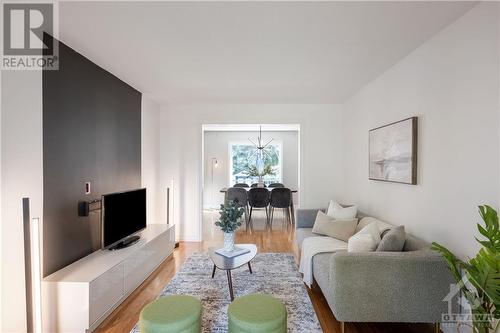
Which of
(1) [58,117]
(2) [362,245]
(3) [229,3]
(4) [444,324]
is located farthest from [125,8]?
(4) [444,324]

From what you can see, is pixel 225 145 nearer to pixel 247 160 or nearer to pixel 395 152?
pixel 247 160

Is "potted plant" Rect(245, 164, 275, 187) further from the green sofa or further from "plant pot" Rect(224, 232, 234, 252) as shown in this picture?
the green sofa

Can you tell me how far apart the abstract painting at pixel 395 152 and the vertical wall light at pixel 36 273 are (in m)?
3.25

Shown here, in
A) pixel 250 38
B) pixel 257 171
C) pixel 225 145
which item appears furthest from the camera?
pixel 225 145

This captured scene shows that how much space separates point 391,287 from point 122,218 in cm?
278

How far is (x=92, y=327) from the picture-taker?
2217mm

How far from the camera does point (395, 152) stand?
2.99 meters

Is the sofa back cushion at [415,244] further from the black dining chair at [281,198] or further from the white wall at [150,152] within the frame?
the white wall at [150,152]

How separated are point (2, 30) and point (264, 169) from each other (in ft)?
21.7

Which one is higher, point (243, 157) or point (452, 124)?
point (452, 124)

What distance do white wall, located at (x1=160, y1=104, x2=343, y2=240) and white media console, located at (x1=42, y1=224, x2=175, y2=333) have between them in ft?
6.31

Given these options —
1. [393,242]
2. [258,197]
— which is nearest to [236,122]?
[258,197]

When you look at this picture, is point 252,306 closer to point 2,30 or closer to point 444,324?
point 444,324

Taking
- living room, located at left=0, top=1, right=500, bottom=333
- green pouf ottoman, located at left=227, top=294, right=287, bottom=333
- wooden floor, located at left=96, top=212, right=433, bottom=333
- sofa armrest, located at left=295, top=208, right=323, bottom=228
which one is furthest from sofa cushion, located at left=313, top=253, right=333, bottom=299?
sofa armrest, located at left=295, top=208, right=323, bottom=228
